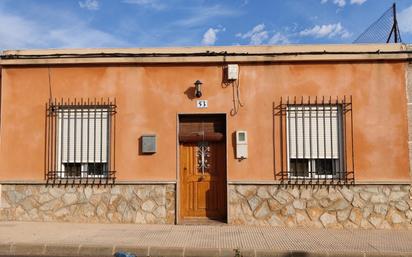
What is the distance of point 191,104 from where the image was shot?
1066cm

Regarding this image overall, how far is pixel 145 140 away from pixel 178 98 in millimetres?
1204

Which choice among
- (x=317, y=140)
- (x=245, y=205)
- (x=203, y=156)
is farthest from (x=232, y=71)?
(x=245, y=205)

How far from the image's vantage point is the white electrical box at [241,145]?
34.1 ft

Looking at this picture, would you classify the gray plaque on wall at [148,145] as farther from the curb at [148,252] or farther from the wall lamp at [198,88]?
the curb at [148,252]

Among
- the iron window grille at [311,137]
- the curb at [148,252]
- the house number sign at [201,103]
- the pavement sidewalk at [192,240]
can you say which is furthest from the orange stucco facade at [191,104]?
the curb at [148,252]

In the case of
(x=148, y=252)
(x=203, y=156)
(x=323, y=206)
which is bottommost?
(x=148, y=252)

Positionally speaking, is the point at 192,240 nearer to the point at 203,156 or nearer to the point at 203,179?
the point at 203,179

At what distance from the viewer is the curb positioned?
7910 millimetres

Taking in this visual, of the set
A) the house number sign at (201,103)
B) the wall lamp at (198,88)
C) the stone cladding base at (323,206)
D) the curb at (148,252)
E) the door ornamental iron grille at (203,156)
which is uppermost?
the wall lamp at (198,88)

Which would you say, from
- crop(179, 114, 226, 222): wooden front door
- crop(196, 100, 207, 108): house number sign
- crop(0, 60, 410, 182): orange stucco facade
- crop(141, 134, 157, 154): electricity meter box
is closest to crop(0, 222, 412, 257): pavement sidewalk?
crop(179, 114, 226, 222): wooden front door

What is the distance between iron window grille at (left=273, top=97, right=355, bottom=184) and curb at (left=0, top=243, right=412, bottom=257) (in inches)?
105

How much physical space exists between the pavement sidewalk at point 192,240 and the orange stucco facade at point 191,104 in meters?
1.20

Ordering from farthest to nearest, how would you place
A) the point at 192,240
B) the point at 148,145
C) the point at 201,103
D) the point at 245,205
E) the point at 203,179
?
the point at 203,179, the point at 201,103, the point at 148,145, the point at 245,205, the point at 192,240

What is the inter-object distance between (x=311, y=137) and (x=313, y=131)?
0.47 feet
